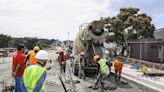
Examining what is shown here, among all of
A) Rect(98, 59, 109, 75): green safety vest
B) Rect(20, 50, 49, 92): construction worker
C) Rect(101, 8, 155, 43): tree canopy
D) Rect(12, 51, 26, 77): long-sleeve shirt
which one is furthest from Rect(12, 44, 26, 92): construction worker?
Rect(101, 8, 155, 43): tree canopy

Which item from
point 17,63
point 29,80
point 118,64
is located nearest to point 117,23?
point 118,64

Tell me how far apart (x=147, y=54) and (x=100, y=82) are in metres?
25.1

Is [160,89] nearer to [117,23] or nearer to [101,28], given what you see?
[101,28]

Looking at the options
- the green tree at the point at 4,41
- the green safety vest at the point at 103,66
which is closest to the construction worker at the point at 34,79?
the green safety vest at the point at 103,66

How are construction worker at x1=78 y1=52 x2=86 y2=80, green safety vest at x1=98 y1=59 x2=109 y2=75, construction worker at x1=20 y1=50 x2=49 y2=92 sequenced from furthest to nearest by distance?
construction worker at x1=78 y1=52 x2=86 y2=80 < green safety vest at x1=98 y1=59 x2=109 y2=75 < construction worker at x1=20 y1=50 x2=49 y2=92

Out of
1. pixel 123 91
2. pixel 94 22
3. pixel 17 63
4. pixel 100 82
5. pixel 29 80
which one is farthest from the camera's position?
pixel 94 22

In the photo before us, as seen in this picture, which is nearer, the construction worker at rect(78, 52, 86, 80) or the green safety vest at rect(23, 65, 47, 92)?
the green safety vest at rect(23, 65, 47, 92)

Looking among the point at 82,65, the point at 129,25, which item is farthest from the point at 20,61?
the point at 129,25

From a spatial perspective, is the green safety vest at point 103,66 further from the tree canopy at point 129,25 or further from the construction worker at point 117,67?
the tree canopy at point 129,25

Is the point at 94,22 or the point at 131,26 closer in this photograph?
the point at 94,22

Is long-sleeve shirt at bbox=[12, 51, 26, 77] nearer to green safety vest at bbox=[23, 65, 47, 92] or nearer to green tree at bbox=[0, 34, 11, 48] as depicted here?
green safety vest at bbox=[23, 65, 47, 92]

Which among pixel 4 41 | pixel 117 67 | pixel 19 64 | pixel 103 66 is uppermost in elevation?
pixel 19 64

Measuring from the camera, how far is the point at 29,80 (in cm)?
633

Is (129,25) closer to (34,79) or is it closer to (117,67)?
(117,67)
